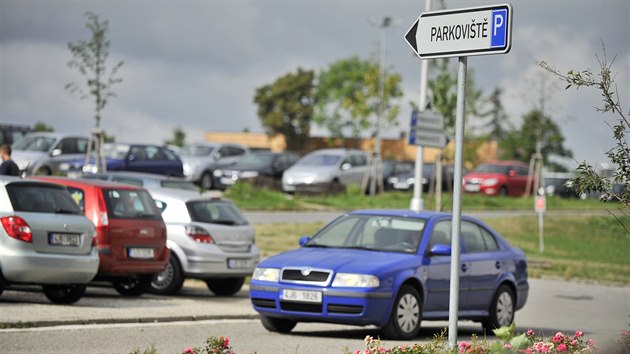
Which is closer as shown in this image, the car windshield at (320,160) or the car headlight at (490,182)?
the car windshield at (320,160)

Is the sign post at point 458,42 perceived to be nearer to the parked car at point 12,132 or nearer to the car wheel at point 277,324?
the car wheel at point 277,324

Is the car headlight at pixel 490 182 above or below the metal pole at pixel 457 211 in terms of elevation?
below

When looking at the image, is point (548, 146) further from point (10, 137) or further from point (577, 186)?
point (577, 186)

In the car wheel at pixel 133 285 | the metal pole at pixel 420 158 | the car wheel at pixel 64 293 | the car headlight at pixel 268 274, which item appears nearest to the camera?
the car headlight at pixel 268 274

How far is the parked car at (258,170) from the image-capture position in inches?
1795

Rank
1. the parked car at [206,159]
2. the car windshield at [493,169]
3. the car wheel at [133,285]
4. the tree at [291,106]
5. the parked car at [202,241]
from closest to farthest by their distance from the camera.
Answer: the car wheel at [133,285] < the parked car at [202,241] < the parked car at [206,159] < the car windshield at [493,169] < the tree at [291,106]

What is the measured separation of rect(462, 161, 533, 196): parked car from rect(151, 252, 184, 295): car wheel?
35372mm

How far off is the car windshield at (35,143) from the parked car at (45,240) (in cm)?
2377

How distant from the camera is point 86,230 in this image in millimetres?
15797

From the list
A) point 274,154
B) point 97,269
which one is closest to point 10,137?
point 274,154

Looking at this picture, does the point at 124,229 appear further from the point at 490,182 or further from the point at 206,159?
the point at 490,182

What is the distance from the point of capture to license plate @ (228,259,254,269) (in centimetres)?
1899

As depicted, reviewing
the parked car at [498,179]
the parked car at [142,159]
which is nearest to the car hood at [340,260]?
the parked car at [142,159]

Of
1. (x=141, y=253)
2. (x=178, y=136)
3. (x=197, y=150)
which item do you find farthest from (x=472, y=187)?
(x=178, y=136)
